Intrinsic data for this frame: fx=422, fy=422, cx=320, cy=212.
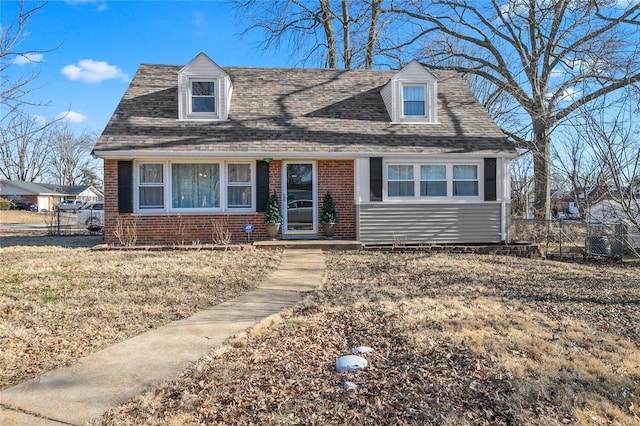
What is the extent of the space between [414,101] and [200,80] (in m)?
6.72

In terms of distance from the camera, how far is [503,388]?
3.41 m

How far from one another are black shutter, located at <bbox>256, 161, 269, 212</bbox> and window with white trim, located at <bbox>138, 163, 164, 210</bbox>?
272 cm

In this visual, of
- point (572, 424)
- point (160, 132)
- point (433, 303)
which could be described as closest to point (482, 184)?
point (433, 303)

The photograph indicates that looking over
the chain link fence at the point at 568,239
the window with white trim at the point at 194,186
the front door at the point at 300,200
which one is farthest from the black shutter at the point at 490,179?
the window with white trim at the point at 194,186

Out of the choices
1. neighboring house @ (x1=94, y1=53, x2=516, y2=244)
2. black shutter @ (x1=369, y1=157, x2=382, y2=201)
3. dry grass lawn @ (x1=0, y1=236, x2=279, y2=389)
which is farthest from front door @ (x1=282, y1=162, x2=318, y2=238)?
dry grass lawn @ (x1=0, y1=236, x2=279, y2=389)

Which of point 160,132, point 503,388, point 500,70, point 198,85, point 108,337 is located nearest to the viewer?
point 503,388

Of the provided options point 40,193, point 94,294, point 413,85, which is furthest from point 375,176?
point 40,193

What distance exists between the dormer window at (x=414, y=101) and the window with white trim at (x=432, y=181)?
2181 mm

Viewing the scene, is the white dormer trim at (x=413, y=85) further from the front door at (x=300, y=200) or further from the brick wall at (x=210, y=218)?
the front door at (x=300, y=200)

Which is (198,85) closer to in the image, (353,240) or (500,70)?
(353,240)

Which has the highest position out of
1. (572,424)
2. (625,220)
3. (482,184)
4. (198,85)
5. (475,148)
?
(198,85)

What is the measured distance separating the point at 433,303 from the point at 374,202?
625cm

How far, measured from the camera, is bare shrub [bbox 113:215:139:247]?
11547 mm

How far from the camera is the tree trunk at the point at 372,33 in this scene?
21695 mm
